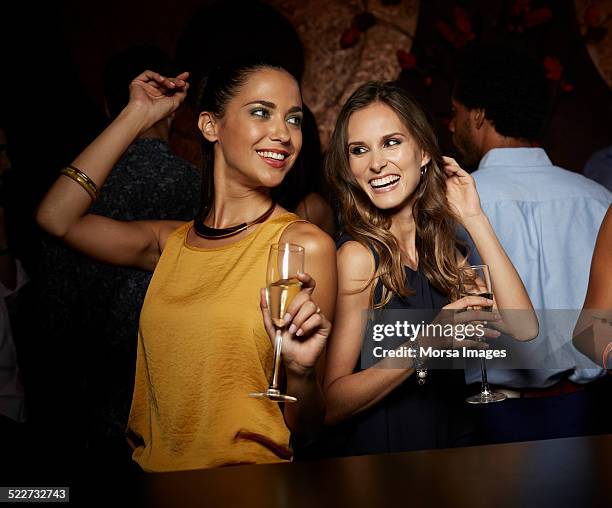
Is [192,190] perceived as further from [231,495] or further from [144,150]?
[231,495]

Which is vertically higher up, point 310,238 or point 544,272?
point 544,272

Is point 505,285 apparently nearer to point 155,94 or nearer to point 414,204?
point 414,204

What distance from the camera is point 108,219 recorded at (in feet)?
7.00

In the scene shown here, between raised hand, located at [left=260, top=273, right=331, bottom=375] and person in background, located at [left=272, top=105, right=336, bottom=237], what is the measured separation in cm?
99

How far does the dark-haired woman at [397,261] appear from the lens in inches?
78.7

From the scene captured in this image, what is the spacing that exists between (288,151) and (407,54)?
2.31 metres

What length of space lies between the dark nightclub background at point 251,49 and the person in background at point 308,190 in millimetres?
677

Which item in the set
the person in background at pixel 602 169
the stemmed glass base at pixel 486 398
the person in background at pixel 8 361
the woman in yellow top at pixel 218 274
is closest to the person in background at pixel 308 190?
the woman in yellow top at pixel 218 274

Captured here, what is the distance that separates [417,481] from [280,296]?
58 cm

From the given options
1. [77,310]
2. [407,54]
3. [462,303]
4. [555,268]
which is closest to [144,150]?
[77,310]

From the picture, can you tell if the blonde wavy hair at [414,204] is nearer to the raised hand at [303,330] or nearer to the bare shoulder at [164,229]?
the bare shoulder at [164,229]

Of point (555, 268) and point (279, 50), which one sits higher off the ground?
point (279, 50)

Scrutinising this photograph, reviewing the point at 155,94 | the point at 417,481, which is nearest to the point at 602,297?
the point at 417,481

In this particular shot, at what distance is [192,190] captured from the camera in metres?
2.41
